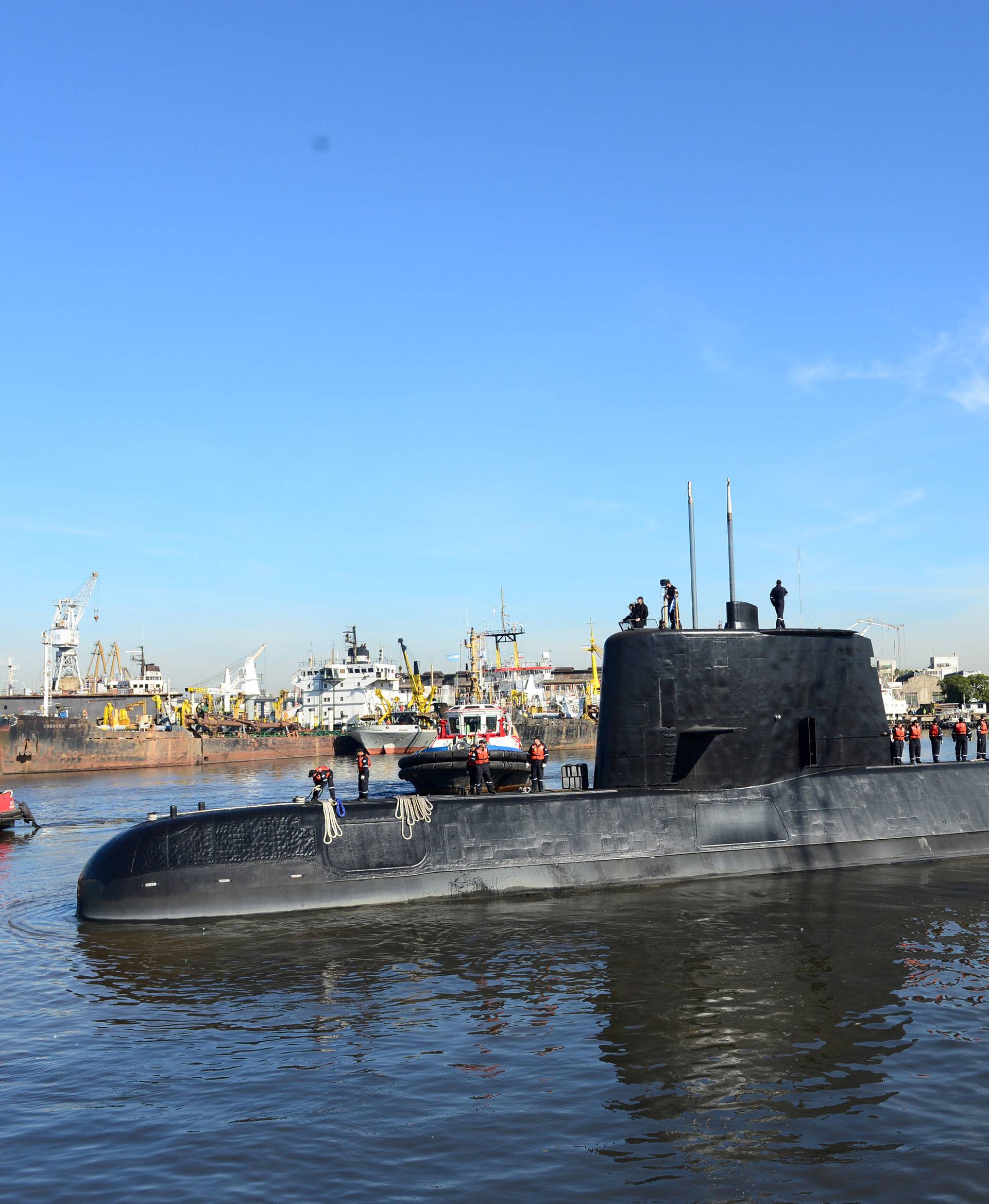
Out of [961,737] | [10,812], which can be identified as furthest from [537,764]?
[10,812]

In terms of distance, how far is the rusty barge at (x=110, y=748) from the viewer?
62.2 meters

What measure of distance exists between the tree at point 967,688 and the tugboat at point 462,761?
110 m

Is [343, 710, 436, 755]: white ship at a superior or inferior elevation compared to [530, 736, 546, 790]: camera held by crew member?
inferior

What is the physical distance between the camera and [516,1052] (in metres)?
10.1

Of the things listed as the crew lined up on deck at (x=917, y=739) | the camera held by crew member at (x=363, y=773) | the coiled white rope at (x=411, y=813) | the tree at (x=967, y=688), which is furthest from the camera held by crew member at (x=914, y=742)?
the tree at (x=967, y=688)

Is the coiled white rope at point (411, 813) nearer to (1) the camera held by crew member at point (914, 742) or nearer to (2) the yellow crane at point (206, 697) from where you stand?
(1) the camera held by crew member at point (914, 742)

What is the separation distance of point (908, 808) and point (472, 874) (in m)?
8.77

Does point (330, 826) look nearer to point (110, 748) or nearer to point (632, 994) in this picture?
point (632, 994)

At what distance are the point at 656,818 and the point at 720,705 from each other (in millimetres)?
2249

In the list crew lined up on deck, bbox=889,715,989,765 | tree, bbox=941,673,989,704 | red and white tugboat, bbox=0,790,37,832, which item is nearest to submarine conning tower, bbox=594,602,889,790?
crew lined up on deck, bbox=889,715,989,765

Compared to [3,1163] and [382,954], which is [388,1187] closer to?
[3,1163]

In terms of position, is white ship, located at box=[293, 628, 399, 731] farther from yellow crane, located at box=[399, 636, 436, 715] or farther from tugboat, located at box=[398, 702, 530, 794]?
tugboat, located at box=[398, 702, 530, 794]

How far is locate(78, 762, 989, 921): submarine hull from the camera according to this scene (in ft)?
52.1

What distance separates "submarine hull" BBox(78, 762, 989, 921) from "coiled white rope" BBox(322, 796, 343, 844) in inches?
2.6
